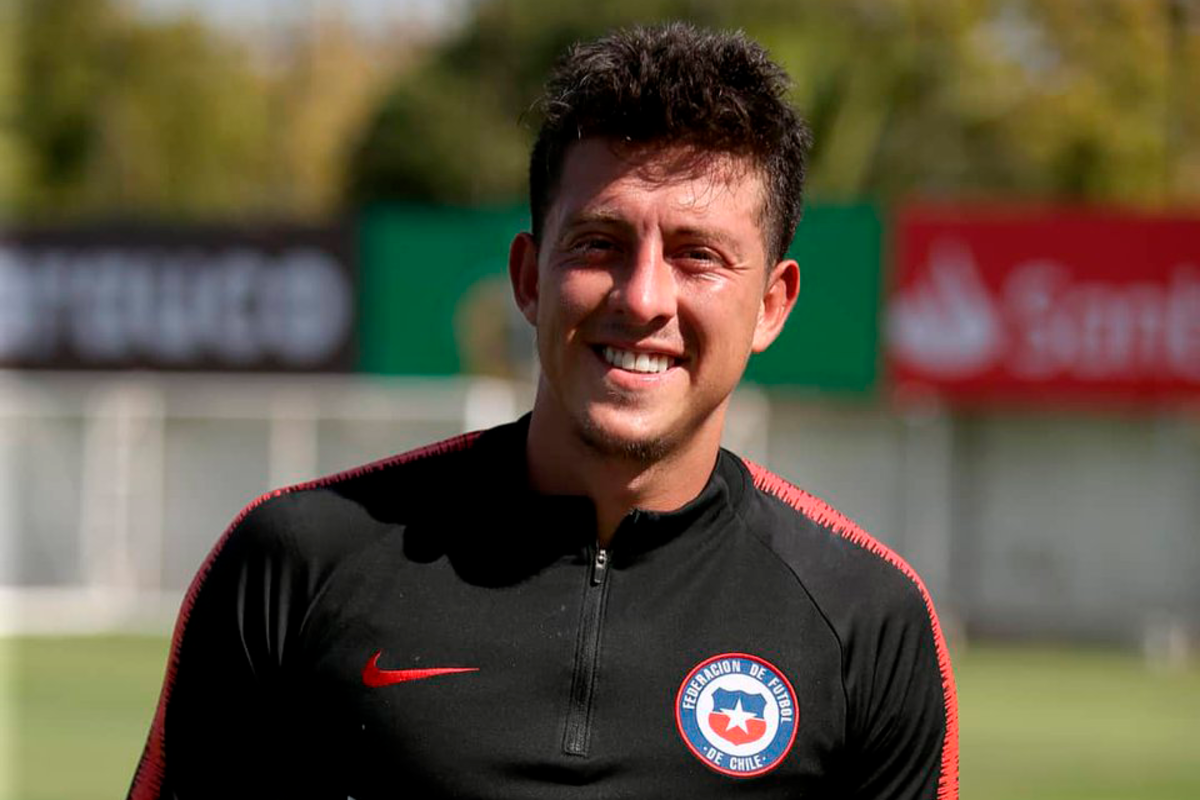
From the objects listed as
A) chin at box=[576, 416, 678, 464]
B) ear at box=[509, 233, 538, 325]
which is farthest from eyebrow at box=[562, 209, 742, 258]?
chin at box=[576, 416, 678, 464]

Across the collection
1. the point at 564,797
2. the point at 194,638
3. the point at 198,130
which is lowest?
the point at 564,797

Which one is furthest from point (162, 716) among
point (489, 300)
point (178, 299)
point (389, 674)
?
point (178, 299)

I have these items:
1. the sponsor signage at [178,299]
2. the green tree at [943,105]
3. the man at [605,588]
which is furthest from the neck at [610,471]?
the green tree at [943,105]

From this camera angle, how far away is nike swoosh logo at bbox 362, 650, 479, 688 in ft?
10.2

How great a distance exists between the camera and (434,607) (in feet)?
10.5

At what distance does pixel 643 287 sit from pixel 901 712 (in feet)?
2.31

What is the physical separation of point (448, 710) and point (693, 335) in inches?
24.0

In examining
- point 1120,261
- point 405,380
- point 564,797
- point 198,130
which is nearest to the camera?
point 564,797

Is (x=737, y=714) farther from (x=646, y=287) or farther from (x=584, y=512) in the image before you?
(x=646, y=287)

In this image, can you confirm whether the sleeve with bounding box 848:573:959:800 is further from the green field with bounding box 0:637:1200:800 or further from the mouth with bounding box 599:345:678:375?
the green field with bounding box 0:637:1200:800

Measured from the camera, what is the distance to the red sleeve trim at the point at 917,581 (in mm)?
3277

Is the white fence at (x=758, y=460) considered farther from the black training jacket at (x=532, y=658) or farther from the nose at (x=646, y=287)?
the nose at (x=646, y=287)

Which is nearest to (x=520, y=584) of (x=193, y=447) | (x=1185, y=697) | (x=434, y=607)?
(x=434, y=607)

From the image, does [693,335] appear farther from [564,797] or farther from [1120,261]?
[1120,261]
